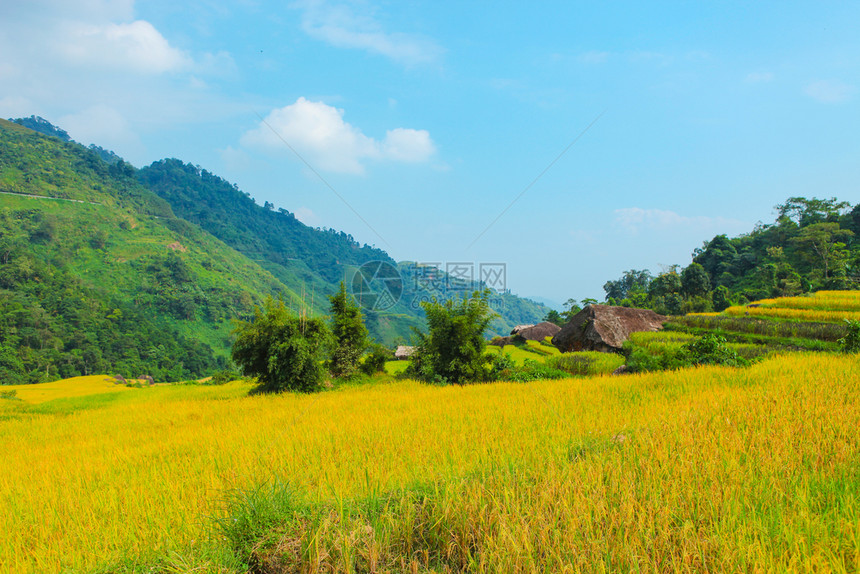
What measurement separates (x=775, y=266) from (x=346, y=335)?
44775mm

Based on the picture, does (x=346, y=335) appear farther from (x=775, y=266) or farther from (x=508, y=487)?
(x=775, y=266)

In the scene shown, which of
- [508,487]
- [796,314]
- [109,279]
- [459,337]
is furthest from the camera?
[109,279]

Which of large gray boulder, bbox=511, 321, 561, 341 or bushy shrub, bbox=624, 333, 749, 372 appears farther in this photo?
large gray boulder, bbox=511, 321, 561, 341

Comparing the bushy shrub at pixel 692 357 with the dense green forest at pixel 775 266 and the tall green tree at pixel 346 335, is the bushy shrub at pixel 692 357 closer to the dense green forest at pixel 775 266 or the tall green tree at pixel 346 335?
the tall green tree at pixel 346 335

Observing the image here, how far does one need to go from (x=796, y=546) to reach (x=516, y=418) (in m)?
4.30

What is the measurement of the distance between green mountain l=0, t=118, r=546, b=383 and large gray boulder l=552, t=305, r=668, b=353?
1279 cm

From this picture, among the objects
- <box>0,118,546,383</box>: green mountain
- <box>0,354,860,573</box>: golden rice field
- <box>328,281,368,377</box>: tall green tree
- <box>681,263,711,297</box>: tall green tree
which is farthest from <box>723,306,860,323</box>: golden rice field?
<box>681,263,711,297</box>: tall green tree

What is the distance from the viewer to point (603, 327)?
20078 millimetres

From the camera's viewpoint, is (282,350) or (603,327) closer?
(282,350)

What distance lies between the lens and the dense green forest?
38.0m

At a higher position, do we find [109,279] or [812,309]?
[109,279]

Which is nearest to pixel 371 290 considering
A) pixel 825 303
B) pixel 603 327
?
pixel 603 327

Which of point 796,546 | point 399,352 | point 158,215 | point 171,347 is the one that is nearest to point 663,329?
point 399,352

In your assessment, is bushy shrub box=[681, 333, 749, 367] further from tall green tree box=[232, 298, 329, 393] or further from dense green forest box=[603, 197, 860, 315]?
dense green forest box=[603, 197, 860, 315]
